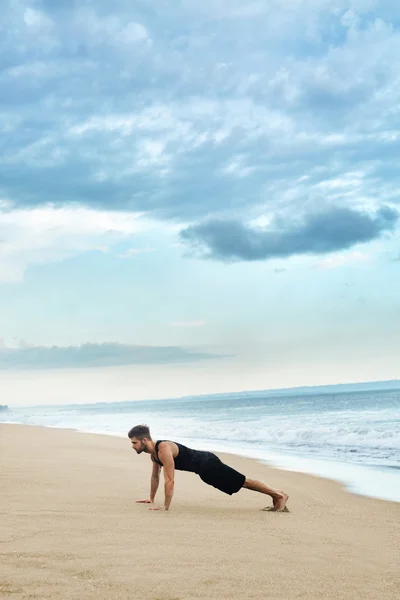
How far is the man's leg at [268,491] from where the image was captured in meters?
8.14

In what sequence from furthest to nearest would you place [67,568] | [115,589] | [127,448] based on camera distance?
[127,448] → [67,568] → [115,589]

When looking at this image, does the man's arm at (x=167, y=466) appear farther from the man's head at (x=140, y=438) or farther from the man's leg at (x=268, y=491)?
the man's leg at (x=268, y=491)

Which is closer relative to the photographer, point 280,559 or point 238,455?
point 280,559

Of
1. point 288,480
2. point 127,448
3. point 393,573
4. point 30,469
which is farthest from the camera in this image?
point 127,448

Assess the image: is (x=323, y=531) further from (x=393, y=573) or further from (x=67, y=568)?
(x=67, y=568)

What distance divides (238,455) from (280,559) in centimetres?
1387

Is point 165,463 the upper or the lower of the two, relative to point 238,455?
upper

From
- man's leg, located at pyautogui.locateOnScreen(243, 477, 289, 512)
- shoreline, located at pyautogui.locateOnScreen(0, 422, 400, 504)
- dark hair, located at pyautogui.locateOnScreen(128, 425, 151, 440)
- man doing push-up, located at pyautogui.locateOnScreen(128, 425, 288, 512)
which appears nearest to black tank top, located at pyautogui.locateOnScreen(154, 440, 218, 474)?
man doing push-up, located at pyautogui.locateOnScreen(128, 425, 288, 512)

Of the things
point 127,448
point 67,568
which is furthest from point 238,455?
point 67,568

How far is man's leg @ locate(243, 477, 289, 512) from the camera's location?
814 cm

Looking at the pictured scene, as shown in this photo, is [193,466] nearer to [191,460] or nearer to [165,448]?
[191,460]

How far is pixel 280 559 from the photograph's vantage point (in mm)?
5348

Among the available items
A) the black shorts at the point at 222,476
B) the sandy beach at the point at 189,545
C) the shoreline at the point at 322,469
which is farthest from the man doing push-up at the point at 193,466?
the shoreline at the point at 322,469

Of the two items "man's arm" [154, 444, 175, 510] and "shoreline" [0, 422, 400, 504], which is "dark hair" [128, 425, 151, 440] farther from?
"shoreline" [0, 422, 400, 504]
